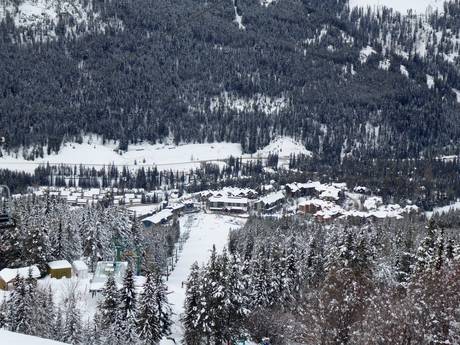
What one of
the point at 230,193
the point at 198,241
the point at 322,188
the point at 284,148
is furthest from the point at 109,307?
the point at 284,148

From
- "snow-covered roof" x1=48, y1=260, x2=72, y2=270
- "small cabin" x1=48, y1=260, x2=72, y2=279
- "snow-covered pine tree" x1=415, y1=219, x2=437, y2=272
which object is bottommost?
"small cabin" x1=48, y1=260, x2=72, y2=279

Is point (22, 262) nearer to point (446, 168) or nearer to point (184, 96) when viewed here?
point (446, 168)

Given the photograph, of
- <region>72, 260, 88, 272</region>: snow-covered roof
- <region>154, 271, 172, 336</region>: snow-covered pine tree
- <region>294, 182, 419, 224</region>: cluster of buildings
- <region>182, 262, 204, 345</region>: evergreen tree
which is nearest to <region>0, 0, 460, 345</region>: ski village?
<region>182, 262, 204, 345</region>: evergreen tree

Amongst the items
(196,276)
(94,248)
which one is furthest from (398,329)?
(94,248)

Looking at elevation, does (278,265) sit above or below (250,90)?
below

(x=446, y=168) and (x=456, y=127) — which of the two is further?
(x=456, y=127)

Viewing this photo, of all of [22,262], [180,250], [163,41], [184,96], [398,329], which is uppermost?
[163,41]

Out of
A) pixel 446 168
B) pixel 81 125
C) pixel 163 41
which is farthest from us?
pixel 163 41

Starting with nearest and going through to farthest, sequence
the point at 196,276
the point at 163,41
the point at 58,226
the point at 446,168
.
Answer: the point at 196,276 → the point at 58,226 → the point at 446,168 → the point at 163,41

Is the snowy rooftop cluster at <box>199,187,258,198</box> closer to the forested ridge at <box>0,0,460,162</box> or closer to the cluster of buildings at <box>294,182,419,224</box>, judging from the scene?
the cluster of buildings at <box>294,182,419,224</box>
